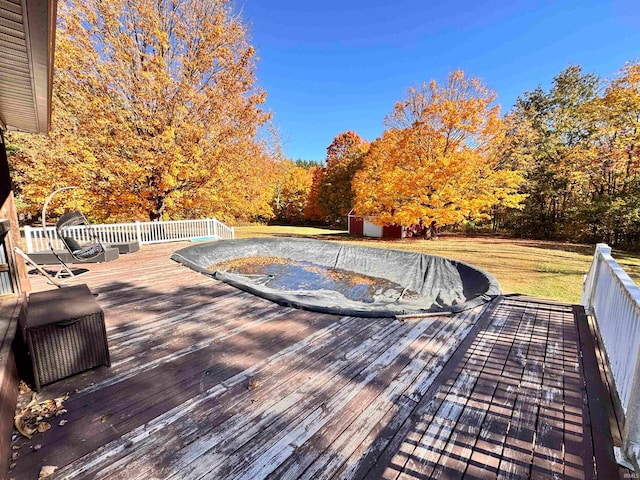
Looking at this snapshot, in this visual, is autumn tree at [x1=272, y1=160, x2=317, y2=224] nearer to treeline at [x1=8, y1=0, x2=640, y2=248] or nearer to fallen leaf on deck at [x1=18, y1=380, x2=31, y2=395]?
treeline at [x1=8, y1=0, x2=640, y2=248]

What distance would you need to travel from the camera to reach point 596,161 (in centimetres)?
1283

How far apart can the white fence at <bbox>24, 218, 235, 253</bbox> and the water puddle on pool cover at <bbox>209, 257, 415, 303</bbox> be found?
196 centimetres

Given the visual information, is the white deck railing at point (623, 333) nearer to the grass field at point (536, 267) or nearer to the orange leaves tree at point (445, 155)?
the grass field at point (536, 267)

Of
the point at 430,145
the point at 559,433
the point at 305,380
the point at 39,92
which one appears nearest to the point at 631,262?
the point at 430,145

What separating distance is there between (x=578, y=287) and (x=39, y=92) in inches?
365

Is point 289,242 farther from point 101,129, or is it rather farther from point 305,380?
point 305,380

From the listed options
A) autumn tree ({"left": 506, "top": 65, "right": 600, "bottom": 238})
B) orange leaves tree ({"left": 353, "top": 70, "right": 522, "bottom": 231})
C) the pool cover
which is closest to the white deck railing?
the pool cover

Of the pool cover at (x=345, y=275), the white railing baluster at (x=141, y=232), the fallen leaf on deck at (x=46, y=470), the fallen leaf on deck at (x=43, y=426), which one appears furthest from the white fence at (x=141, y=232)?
the fallen leaf on deck at (x=46, y=470)

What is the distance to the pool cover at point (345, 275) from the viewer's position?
15.1ft

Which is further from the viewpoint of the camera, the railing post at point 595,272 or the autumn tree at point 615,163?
the autumn tree at point 615,163

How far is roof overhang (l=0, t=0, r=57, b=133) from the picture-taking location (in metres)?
1.59

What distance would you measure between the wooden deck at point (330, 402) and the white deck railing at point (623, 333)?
6.2 inches

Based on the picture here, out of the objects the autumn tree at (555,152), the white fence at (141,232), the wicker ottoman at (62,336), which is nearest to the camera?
the wicker ottoman at (62,336)

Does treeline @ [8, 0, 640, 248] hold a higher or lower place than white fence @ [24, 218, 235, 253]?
higher
